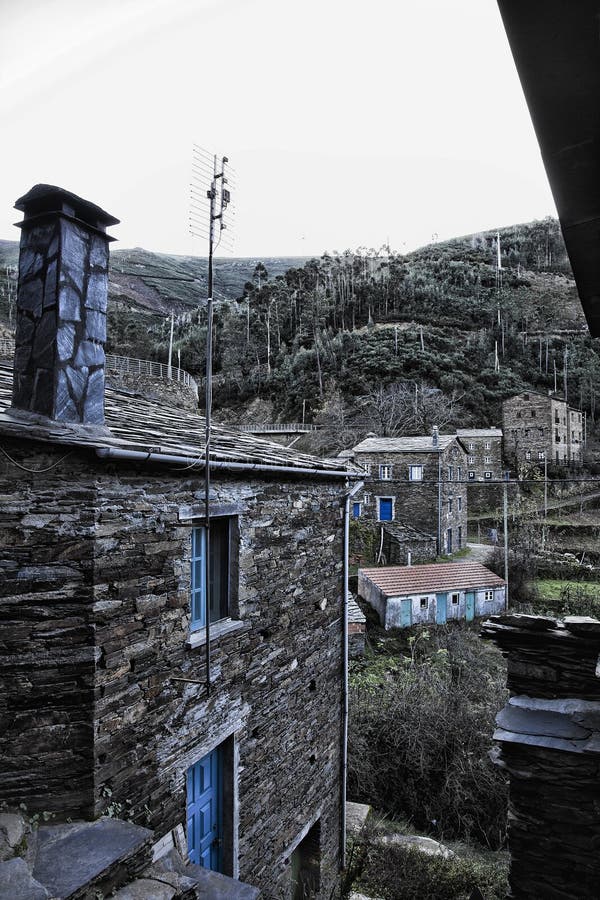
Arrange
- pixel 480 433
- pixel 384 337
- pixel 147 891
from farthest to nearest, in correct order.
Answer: pixel 384 337
pixel 480 433
pixel 147 891

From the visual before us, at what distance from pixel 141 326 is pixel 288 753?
6258 centimetres

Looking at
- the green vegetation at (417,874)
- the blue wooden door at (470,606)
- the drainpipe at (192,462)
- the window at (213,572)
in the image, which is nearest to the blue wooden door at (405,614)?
the blue wooden door at (470,606)

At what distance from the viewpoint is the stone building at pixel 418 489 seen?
2641 cm

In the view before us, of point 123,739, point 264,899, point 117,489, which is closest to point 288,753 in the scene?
point 264,899

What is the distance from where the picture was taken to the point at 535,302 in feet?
240

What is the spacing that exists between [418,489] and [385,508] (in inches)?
80.7

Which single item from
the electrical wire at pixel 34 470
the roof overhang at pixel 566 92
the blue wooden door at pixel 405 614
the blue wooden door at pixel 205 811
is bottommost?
the blue wooden door at pixel 405 614

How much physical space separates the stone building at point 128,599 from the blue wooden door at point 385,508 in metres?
21.0

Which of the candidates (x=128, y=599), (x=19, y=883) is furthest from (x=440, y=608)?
(x=19, y=883)

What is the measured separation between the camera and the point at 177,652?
4.70 m

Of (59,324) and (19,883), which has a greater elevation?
(59,324)

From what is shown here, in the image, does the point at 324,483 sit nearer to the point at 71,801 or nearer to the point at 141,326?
the point at 71,801

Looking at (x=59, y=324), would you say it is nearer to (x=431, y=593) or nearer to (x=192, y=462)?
(x=192, y=462)

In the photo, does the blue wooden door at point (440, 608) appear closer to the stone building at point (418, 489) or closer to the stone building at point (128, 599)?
the stone building at point (418, 489)
